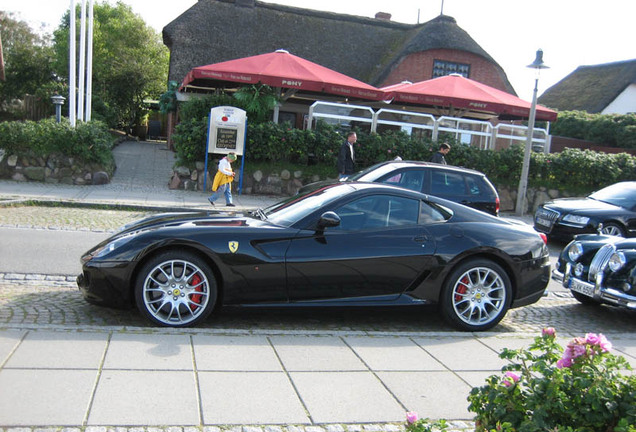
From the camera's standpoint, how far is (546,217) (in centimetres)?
1283

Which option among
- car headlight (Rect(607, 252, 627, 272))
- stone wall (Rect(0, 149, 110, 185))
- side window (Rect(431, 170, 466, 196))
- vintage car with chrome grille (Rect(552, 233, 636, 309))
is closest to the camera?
vintage car with chrome grille (Rect(552, 233, 636, 309))

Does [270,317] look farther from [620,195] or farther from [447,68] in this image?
[447,68]

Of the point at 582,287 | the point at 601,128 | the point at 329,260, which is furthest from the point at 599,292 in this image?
the point at 601,128

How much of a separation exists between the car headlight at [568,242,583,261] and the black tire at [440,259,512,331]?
1.75 m

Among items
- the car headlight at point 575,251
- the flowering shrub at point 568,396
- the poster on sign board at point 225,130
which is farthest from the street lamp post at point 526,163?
the flowering shrub at point 568,396

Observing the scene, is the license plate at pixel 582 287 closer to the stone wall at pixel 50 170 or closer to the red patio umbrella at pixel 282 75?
the red patio umbrella at pixel 282 75

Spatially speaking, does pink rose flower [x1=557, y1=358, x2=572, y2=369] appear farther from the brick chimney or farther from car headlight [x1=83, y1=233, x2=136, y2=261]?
the brick chimney

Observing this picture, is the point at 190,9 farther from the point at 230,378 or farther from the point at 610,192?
the point at 230,378

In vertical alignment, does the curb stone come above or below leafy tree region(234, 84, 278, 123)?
below

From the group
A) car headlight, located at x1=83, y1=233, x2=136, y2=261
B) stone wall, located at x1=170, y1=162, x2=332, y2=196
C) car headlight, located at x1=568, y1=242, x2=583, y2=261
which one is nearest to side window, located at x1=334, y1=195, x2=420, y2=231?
car headlight, located at x1=83, y1=233, x2=136, y2=261

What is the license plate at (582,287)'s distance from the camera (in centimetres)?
671

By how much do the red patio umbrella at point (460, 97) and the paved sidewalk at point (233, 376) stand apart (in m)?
13.2

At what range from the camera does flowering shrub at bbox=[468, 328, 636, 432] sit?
2461 millimetres

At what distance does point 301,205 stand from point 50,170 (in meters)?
11.7
